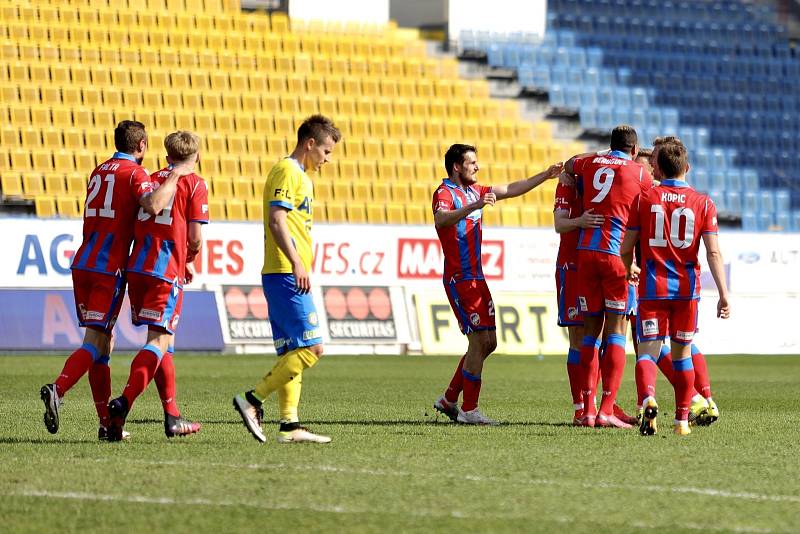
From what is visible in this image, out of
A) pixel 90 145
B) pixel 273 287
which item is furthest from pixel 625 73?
pixel 273 287

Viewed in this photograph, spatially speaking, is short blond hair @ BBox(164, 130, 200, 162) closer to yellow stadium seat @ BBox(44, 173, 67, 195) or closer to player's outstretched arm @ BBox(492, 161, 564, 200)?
player's outstretched arm @ BBox(492, 161, 564, 200)

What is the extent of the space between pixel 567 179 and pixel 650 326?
1.23 metres

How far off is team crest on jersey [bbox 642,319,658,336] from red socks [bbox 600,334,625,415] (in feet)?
1.46

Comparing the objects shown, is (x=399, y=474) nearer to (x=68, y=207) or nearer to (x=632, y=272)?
(x=632, y=272)

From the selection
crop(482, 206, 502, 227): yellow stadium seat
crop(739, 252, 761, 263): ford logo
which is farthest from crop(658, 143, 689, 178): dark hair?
crop(482, 206, 502, 227): yellow stadium seat

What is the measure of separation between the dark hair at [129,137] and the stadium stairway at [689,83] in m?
22.4

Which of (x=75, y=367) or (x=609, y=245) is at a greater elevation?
(x=609, y=245)

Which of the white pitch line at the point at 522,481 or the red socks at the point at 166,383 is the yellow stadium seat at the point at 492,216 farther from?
the white pitch line at the point at 522,481

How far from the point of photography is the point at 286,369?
27.4 ft

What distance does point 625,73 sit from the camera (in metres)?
32.2

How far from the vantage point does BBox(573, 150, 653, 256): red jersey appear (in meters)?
9.88

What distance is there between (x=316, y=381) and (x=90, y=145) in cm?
1065

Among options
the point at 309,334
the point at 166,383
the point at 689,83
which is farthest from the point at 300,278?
the point at 689,83

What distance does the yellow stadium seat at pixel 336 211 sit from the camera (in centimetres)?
2539
